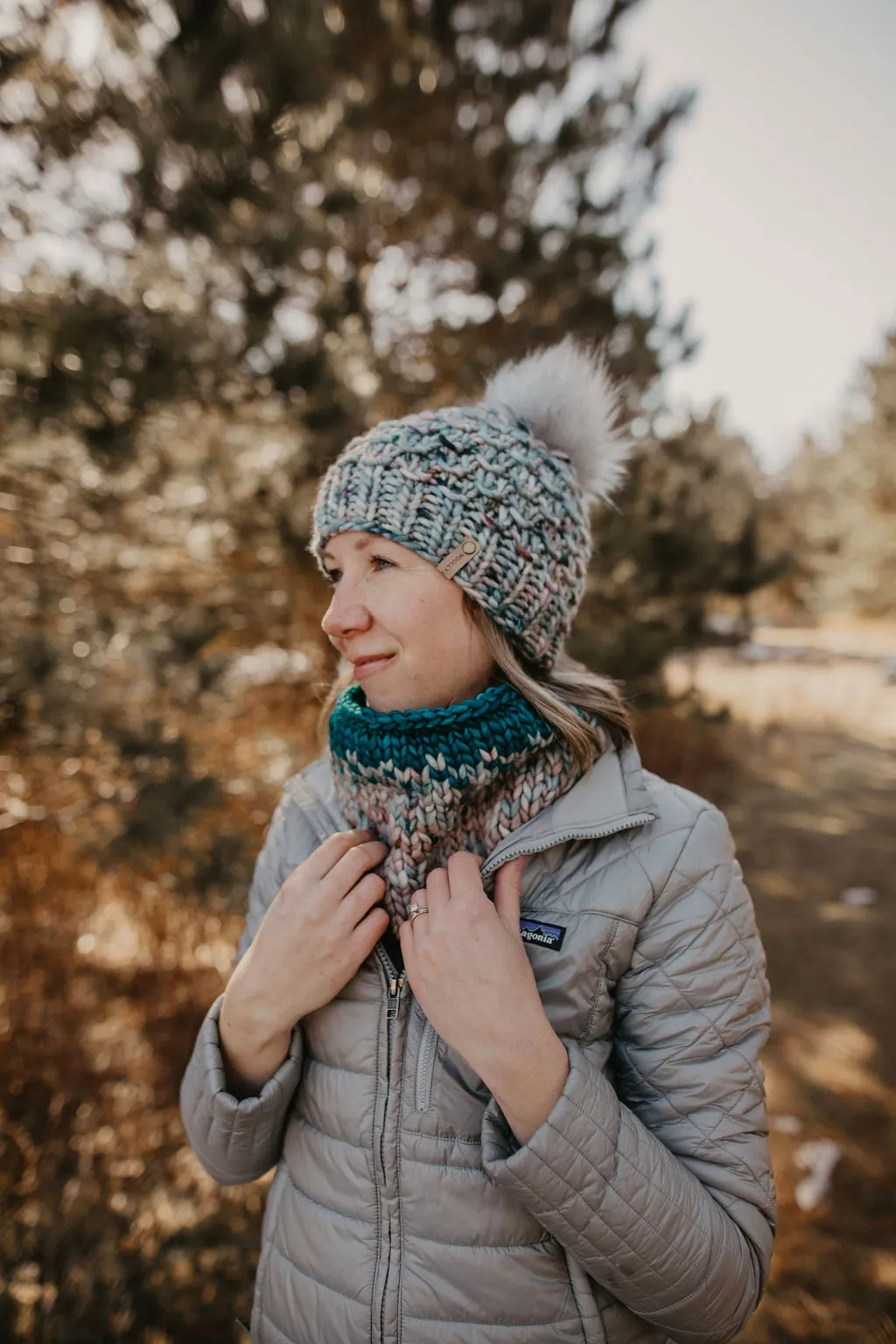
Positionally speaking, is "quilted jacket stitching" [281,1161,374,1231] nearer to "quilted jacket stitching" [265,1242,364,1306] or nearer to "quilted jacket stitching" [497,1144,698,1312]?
"quilted jacket stitching" [265,1242,364,1306]

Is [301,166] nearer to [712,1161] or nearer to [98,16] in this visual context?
[98,16]

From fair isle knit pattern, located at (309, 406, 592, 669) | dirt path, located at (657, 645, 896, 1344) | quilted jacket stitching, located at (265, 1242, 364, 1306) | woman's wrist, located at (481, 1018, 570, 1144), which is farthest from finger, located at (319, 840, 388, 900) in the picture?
dirt path, located at (657, 645, 896, 1344)

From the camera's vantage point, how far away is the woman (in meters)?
1.03

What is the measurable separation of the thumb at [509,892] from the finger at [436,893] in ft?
0.27

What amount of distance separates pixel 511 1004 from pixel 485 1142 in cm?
22

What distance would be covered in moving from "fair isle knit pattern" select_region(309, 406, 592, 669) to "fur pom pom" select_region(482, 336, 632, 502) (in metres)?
0.07

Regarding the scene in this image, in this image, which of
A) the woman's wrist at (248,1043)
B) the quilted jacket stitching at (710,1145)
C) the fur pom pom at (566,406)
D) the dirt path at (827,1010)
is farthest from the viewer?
the dirt path at (827,1010)

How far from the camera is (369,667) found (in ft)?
4.28

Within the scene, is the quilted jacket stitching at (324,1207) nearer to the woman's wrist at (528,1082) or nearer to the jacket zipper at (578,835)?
the woman's wrist at (528,1082)

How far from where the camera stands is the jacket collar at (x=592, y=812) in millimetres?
1185

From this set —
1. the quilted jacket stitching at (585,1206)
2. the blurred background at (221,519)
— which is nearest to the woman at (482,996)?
the quilted jacket stitching at (585,1206)

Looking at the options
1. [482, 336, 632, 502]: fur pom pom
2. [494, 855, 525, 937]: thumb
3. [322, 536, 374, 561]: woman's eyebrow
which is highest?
[482, 336, 632, 502]: fur pom pom

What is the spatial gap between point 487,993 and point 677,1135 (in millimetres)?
372

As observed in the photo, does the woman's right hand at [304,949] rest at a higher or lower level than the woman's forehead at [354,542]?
lower
